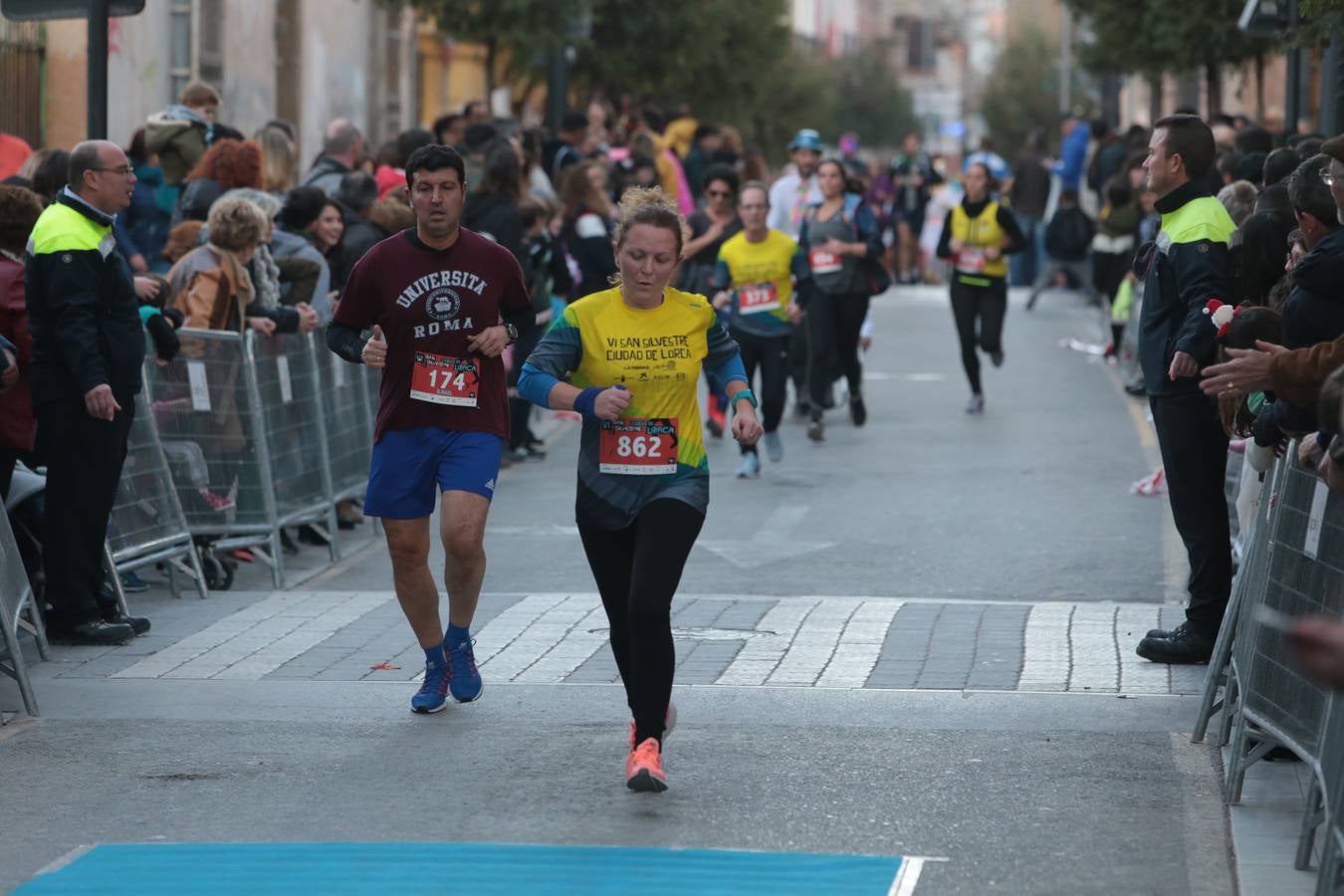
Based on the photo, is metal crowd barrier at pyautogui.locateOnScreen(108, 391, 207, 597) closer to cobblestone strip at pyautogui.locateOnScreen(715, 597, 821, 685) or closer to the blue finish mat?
cobblestone strip at pyautogui.locateOnScreen(715, 597, 821, 685)

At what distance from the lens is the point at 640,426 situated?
715 cm

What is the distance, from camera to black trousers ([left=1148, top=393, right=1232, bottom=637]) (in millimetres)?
9078

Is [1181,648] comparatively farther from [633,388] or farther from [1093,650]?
[633,388]

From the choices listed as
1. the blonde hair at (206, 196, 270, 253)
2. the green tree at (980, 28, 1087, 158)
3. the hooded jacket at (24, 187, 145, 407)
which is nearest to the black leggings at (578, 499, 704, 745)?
the hooded jacket at (24, 187, 145, 407)

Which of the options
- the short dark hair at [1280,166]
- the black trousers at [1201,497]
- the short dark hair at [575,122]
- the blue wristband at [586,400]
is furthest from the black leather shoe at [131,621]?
the short dark hair at [575,122]

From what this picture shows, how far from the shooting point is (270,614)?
10.5m

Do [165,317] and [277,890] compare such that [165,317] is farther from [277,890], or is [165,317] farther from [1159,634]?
[277,890]

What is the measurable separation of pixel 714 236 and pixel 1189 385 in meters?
8.67

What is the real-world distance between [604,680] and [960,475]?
7.11 meters

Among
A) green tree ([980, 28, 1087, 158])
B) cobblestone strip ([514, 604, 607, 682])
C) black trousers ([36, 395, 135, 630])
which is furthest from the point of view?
green tree ([980, 28, 1087, 158])

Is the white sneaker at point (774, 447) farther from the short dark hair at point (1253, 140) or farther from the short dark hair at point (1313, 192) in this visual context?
the short dark hair at point (1313, 192)

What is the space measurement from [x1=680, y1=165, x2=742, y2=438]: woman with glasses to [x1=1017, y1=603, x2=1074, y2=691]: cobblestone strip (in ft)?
21.4

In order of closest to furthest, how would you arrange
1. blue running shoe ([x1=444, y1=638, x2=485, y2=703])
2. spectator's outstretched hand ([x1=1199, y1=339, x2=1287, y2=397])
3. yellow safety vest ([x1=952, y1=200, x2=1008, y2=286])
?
1. spectator's outstretched hand ([x1=1199, y1=339, x2=1287, y2=397])
2. blue running shoe ([x1=444, y1=638, x2=485, y2=703])
3. yellow safety vest ([x1=952, y1=200, x2=1008, y2=286])

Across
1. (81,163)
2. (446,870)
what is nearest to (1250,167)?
(81,163)
